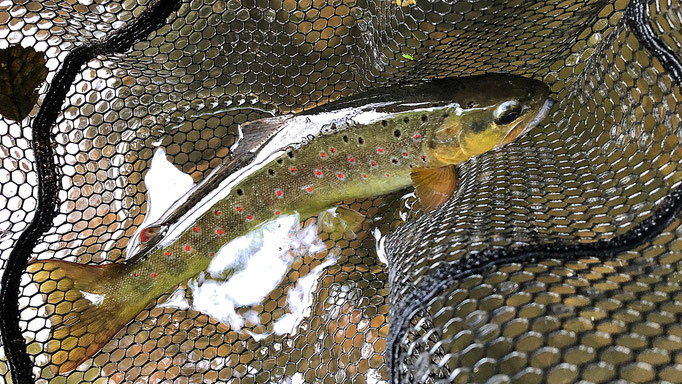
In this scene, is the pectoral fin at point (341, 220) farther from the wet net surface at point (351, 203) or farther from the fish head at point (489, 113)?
the fish head at point (489, 113)

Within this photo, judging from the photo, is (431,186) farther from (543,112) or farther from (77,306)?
(77,306)

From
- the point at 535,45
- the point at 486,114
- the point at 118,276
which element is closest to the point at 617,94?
the point at 535,45

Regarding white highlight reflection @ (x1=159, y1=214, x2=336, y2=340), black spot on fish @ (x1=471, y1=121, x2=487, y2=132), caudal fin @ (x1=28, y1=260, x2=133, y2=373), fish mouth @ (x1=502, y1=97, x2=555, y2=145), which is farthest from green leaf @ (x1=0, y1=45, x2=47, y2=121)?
fish mouth @ (x1=502, y1=97, x2=555, y2=145)

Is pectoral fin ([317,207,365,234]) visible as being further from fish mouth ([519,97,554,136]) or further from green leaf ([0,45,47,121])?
green leaf ([0,45,47,121])

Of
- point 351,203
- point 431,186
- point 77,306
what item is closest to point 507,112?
point 431,186

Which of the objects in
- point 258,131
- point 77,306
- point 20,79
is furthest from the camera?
point 20,79

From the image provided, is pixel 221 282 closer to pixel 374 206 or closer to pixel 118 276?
pixel 118 276
